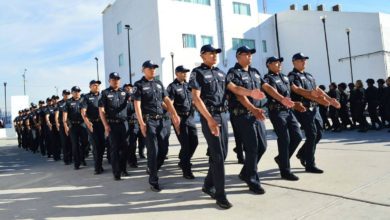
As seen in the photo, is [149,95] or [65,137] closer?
[149,95]

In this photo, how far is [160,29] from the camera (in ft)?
77.4

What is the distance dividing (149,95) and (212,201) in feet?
6.23

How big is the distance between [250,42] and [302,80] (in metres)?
25.8

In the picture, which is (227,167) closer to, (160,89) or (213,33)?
(160,89)

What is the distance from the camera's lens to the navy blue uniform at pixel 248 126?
11.4ft

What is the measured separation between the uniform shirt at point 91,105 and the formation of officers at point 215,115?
0.02 m

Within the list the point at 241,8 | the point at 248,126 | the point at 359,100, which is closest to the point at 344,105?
the point at 359,100

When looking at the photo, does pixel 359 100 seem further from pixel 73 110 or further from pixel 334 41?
pixel 334 41

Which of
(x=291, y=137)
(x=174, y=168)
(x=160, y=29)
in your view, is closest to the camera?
(x=291, y=137)

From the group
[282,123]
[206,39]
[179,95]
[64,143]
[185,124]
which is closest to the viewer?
[282,123]

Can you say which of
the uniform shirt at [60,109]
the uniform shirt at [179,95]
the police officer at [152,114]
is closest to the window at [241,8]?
the uniform shirt at [60,109]

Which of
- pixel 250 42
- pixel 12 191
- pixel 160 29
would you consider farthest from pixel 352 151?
pixel 250 42

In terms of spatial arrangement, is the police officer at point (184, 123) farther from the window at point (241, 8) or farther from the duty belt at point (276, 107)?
the window at point (241, 8)

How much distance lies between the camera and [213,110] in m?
3.35
